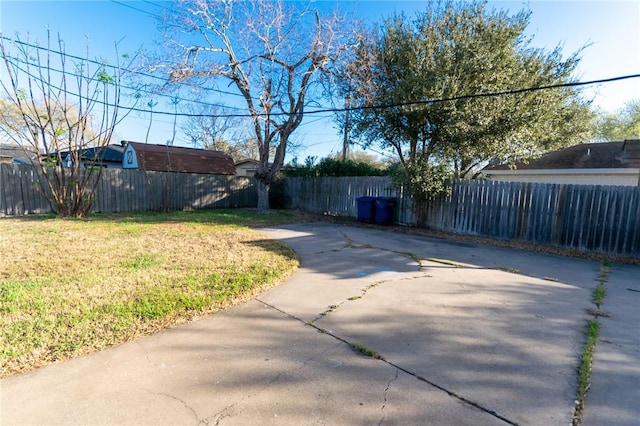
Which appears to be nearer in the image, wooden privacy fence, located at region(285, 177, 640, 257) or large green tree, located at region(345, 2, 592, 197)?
wooden privacy fence, located at region(285, 177, 640, 257)

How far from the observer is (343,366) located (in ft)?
7.82

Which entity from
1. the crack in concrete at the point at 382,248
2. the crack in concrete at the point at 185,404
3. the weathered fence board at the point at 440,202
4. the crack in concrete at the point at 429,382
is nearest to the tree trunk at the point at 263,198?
the weathered fence board at the point at 440,202

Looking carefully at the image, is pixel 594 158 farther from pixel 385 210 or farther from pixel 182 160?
pixel 182 160

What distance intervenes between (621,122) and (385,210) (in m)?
25.8

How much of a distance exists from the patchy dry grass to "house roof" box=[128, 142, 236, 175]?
44.5 feet

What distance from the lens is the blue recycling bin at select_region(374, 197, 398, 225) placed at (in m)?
10.4

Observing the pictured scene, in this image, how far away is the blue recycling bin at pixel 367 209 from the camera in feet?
34.8

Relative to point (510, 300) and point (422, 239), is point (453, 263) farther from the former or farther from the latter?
point (422, 239)

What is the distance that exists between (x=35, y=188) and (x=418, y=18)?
13.6m

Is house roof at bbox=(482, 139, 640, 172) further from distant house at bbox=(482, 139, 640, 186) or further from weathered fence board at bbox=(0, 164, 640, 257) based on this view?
weathered fence board at bbox=(0, 164, 640, 257)

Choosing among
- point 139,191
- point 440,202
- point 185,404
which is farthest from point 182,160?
point 185,404

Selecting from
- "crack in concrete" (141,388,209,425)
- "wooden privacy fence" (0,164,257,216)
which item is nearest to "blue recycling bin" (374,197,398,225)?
"wooden privacy fence" (0,164,257,216)

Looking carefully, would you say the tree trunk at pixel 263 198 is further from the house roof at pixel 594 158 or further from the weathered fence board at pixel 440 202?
the house roof at pixel 594 158

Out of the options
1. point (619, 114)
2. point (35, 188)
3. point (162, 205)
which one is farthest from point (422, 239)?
point (619, 114)
